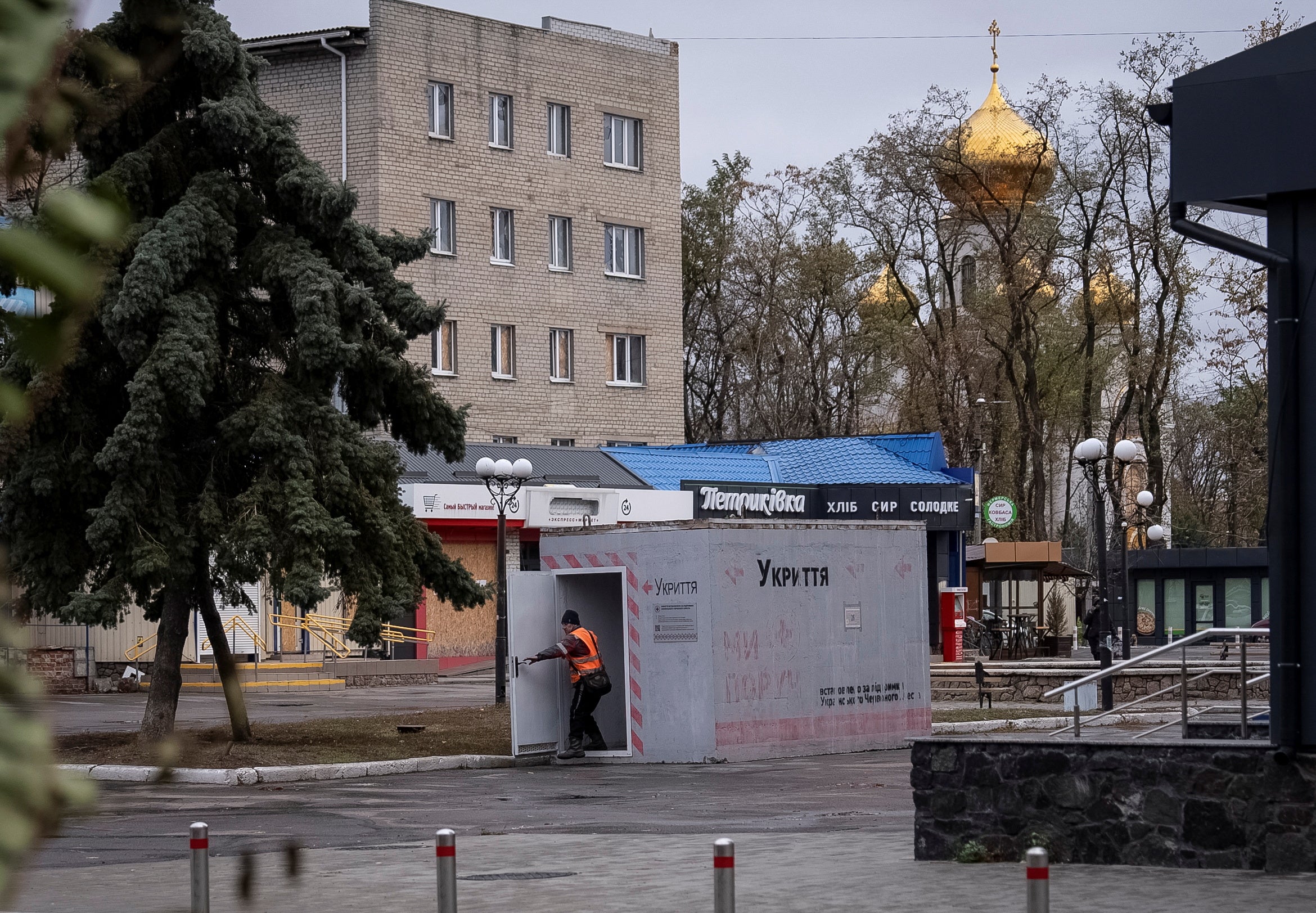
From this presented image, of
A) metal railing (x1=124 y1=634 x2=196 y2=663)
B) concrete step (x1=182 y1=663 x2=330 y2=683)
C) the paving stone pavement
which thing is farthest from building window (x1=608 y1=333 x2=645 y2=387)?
the paving stone pavement

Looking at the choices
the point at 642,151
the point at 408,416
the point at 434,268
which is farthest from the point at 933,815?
the point at 642,151

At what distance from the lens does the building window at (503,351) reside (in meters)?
51.3

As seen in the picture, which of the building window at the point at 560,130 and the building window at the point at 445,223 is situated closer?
the building window at the point at 445,223

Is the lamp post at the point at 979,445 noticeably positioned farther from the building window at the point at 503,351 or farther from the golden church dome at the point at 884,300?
the building window at the point at 503,351

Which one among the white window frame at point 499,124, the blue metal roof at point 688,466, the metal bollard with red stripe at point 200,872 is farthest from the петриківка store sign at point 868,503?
the metal bollard with red stripe at point 200,872

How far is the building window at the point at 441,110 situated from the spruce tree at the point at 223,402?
91.3 ft

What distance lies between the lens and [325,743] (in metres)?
22.2

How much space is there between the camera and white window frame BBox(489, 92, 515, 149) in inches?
2013

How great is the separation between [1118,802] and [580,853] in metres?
3.71

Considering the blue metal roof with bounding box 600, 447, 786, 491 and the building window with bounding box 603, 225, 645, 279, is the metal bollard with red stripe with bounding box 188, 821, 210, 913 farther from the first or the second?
the building window with bounding box 603, 225, 645, 279

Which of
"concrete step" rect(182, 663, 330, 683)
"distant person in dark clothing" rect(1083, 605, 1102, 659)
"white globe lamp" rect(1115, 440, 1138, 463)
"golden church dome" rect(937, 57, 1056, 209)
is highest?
"golden church dome" rect(937, 57, 1056, 209)

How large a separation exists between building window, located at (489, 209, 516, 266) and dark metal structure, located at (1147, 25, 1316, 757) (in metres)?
41.4

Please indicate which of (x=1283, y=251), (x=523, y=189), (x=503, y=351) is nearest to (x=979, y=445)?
(x=503, y=351)

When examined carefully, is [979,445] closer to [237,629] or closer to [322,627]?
[322,627]
